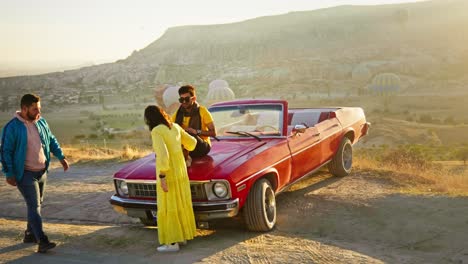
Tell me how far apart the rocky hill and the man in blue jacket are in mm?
69775

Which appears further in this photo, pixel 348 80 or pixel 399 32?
pixel 399 32

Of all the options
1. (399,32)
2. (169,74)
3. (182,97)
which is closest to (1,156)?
(182,97)

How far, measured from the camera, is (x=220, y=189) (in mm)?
5238

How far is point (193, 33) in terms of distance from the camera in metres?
198

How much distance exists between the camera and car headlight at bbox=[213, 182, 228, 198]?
5225mm

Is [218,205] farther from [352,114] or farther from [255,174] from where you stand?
[352,114]

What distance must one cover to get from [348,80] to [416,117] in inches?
1481

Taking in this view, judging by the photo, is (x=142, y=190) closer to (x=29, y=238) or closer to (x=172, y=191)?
(x=172, y=191)

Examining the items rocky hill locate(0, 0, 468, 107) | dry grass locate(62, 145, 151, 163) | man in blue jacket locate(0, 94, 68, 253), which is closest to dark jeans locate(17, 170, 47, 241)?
man in blue jacket locate(0, 94, 68, 253)

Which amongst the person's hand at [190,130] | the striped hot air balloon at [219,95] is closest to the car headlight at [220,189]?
the person's hand at [190,130]

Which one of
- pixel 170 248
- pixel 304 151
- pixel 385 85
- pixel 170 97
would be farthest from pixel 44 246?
pixel 385 85

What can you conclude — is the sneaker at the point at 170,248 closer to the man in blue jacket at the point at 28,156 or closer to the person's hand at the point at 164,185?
the person's hand at the point at 164,185

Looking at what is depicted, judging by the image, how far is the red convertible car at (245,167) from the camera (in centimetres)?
524

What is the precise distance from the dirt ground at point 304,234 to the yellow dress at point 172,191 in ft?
0.77
